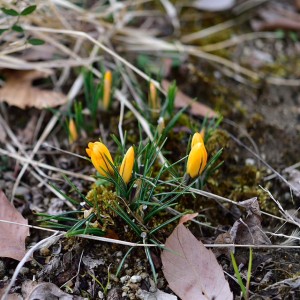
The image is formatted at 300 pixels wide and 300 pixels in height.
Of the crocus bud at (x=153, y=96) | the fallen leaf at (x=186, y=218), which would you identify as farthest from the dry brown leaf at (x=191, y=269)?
the crocus bud at (x=153, y=96)

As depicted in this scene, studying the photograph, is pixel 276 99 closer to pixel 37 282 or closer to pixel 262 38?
pixel 262 38

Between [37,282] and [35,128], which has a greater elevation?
[35,128]

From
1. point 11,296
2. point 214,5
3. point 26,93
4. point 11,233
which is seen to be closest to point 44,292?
point 11,296

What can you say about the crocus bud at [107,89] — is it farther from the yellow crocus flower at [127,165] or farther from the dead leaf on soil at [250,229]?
the dead leaf on soil at [250,229]

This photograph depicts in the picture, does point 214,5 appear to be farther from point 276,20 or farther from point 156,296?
point 156,296

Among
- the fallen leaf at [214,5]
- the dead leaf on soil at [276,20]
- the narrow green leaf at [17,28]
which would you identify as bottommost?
the dead leaf on soil at [276,20]

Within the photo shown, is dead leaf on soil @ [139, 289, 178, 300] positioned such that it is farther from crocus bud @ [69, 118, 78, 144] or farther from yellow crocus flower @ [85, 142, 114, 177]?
crocus bud @ [69, 118, 78, 144]

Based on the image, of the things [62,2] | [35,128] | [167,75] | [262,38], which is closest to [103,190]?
[35,128]
